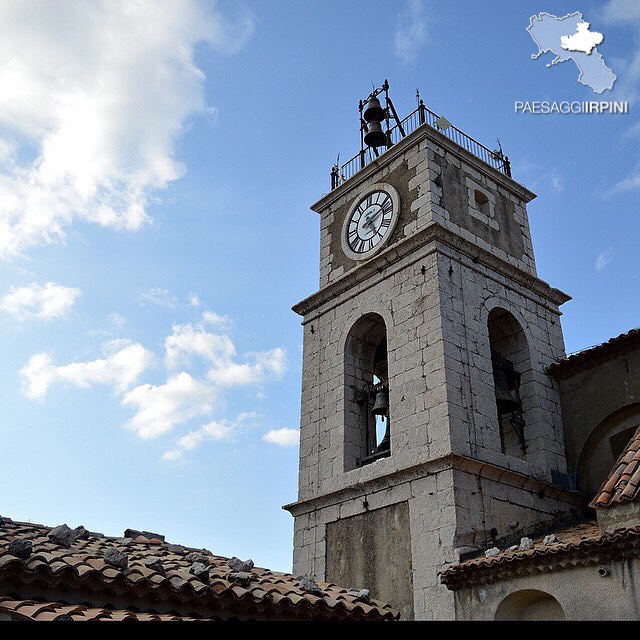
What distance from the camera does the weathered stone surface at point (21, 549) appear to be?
5.94 metres

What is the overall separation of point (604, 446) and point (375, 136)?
780 centimetres

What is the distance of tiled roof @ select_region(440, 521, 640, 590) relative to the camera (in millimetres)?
8023

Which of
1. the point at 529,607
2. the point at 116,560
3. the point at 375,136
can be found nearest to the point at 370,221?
the point at 375,136

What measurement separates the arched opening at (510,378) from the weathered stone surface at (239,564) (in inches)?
224

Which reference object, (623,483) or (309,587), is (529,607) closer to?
(623,483)

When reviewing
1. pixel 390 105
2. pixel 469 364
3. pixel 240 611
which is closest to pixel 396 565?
pixel 469 364

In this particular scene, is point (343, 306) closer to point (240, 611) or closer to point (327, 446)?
point (327, 446)

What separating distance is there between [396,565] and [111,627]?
10.2m

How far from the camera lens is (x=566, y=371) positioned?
13.0 m

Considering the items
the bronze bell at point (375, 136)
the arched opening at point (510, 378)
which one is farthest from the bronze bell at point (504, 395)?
the bronze bell at point (375, 136)

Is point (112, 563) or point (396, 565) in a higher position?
point (396, 565)

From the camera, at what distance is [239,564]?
810 cm

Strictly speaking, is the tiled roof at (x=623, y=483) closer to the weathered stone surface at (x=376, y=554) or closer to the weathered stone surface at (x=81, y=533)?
the weathered stone surface at (x=376, y=554)

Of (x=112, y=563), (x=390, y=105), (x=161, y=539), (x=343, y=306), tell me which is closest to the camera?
(x=112, y=563)
